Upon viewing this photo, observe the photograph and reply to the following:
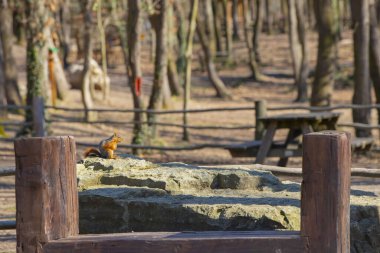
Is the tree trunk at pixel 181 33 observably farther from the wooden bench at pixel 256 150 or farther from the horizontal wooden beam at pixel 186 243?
the horizontal wooden beam at pixel 186 243

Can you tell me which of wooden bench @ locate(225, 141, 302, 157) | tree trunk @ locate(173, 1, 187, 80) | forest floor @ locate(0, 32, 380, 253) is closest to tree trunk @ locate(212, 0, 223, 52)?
forest floor @ locate(0, 32, 380, 253)

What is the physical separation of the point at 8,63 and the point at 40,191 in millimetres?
16609

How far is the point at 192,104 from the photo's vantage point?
77.5 ft

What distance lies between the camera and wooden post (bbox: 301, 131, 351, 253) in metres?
4.01

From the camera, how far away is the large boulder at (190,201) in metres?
5.08

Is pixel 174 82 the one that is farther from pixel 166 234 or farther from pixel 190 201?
pixel 166 234

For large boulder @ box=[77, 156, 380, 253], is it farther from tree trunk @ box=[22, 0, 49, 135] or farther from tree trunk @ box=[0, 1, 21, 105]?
tree trunk @ box=[0, 1, 21, 105]

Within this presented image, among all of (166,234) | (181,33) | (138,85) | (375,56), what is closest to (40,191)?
(166,234)

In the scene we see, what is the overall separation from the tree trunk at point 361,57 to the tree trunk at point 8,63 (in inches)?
345

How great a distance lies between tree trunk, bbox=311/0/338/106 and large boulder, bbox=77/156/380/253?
929 cm

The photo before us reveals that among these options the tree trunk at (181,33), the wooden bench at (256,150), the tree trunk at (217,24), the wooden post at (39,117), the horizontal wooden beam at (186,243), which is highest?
the tree trunk at (217,24)

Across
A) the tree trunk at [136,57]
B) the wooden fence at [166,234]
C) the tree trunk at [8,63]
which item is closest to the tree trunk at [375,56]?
the tree trunk at [136,57]

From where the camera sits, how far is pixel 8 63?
20.2m

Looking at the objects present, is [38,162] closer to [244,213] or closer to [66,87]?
[244,213]
